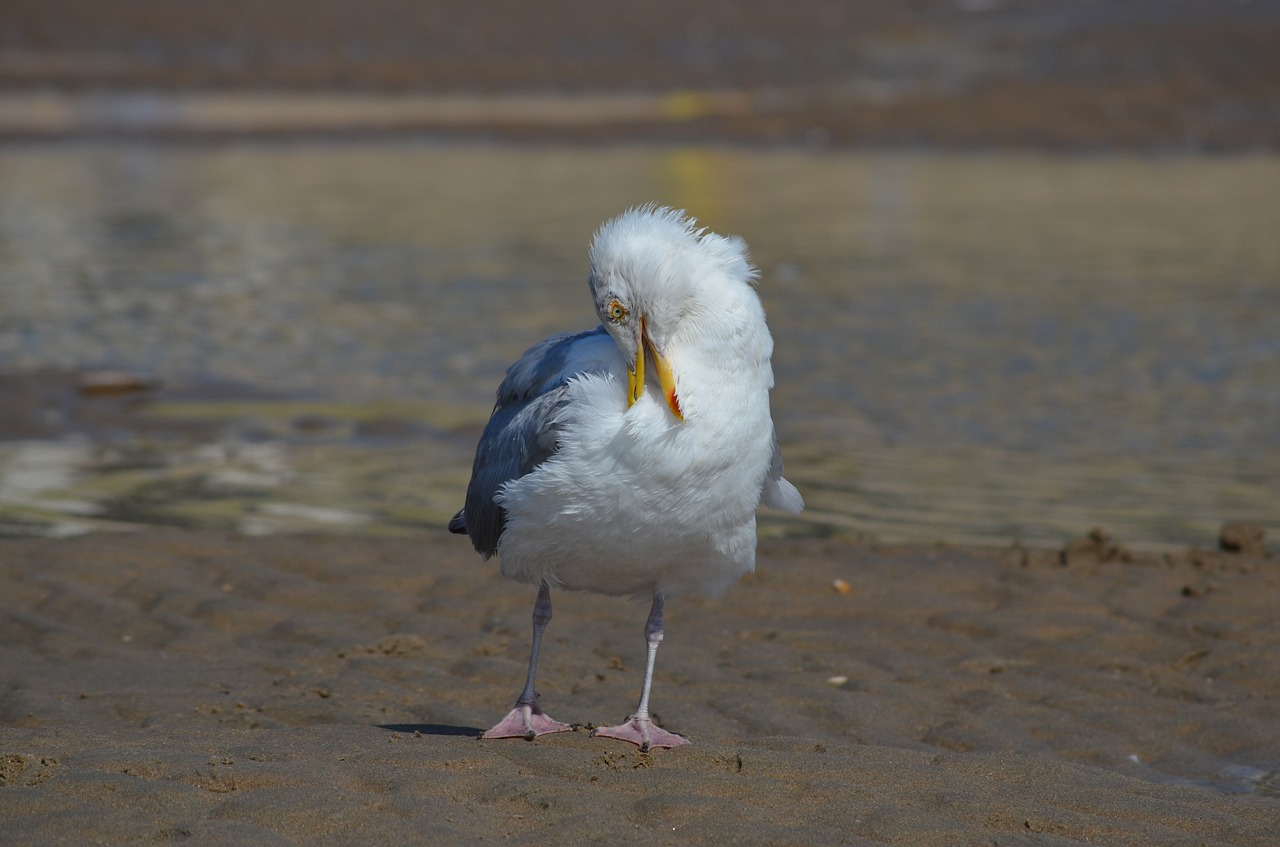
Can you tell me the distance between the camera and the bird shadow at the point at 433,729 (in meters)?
5.77

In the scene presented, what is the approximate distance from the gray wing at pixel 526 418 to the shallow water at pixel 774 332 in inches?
152

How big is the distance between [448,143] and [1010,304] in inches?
934

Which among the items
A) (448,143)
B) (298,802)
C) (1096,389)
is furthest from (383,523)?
(448,143)

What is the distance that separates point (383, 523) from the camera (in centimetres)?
940

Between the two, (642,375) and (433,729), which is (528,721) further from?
(642,375)

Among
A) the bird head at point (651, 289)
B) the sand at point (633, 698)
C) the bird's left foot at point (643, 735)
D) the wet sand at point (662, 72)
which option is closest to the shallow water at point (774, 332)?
the sand at point (633, 698)

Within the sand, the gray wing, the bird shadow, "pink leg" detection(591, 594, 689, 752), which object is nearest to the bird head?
the gray wing

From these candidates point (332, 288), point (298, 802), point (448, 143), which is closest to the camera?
point (298, 802)

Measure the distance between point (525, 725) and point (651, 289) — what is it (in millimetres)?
1648

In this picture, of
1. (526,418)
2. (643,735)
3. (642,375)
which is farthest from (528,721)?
(642,375)

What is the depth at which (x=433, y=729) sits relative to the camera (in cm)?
593

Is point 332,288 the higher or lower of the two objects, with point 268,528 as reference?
higher

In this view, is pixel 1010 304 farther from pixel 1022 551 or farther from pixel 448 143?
pixel 448 143

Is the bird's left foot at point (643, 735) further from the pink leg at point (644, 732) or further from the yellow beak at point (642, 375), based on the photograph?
the yellow beak at point (642, 375)
